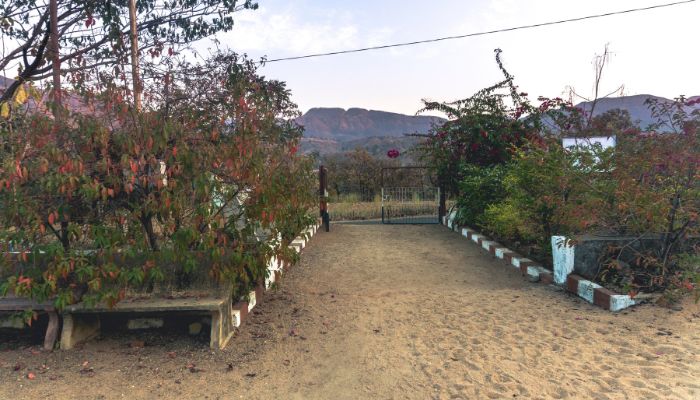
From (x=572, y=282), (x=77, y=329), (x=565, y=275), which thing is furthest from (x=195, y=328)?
(x=565, y=275)

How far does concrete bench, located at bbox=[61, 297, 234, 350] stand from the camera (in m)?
3.34

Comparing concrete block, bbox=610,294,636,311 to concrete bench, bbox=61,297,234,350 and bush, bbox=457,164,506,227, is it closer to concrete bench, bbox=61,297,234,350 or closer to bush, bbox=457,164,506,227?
concrete bench, bbox=61,297,234,350

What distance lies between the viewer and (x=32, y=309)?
3.33 metres

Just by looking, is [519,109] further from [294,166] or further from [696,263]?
[294,166]

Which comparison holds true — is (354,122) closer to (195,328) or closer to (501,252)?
(501,252)

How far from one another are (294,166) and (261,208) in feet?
1.97

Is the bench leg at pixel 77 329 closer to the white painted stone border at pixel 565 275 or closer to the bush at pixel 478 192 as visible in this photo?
the white painted stone border at pixel 565 275

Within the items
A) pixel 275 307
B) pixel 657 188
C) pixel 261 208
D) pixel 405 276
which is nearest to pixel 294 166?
pixel 261 208

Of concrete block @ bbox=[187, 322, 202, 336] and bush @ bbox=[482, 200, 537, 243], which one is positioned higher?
bush @ bbox=[482, 200, 537, 243]

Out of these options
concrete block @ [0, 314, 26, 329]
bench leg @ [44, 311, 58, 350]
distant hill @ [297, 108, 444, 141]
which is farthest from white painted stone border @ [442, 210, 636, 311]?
distant hill @ [297, 108, 444, 141]

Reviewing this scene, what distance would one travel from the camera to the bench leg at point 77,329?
3398mm

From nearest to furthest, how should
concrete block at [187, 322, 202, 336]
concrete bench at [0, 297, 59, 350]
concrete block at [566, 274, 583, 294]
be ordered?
concrete bench at [0, 297, 59, 350], concrete block at [187, 322, 202, 336], concrete block at [566, 274, 583, 294]

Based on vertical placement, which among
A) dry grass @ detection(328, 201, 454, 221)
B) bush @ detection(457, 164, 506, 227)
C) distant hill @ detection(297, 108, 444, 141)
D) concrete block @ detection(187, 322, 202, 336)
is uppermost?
distant hill @ detection(297, 108, 444, 141)

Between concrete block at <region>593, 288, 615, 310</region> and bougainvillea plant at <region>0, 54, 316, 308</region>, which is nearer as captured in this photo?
bougainvillea plant at <region>0, 54, 316, 308</region>
